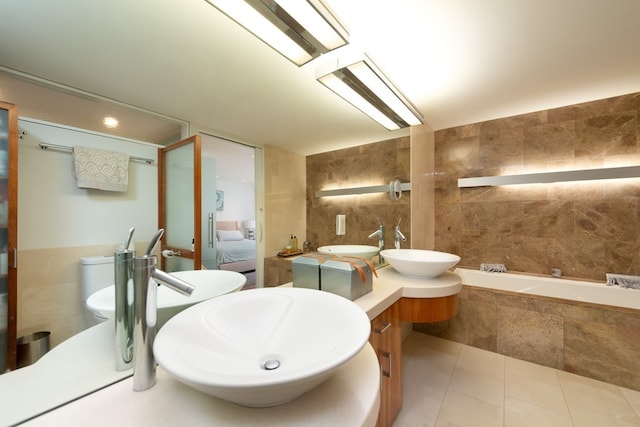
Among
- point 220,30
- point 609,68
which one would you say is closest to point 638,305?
point 609,68

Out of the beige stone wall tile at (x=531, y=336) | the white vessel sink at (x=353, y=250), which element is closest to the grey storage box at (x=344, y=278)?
the white vessel sink at (x=353, y=250)

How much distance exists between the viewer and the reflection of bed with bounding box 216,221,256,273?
1.02 metres

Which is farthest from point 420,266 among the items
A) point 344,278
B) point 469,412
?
point 469,412

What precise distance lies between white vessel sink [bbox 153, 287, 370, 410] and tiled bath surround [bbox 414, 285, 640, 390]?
221 centimetres

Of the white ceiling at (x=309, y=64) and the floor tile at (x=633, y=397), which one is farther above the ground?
the white ceiling at (x=309, y=64)

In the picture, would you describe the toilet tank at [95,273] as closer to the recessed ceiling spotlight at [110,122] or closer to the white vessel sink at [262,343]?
the white vessel sink at [262,343]

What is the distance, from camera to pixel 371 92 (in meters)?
1.66

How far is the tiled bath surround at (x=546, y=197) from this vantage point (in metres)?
2.14

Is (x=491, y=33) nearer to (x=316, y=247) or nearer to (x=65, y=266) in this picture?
(x=316, y=247)

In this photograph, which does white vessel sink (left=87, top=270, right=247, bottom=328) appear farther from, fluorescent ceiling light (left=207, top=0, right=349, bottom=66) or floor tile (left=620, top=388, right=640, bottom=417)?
floor tile (left=620, top=388, right=640, bottom=417)

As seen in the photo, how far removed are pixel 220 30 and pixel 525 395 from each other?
10.0 ft

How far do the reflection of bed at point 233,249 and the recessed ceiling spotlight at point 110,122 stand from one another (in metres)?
0.45

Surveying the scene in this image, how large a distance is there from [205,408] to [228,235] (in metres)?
0.64

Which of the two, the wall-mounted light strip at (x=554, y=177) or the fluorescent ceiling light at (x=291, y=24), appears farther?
the wall-mounted light strip at (x=554, y=177)
